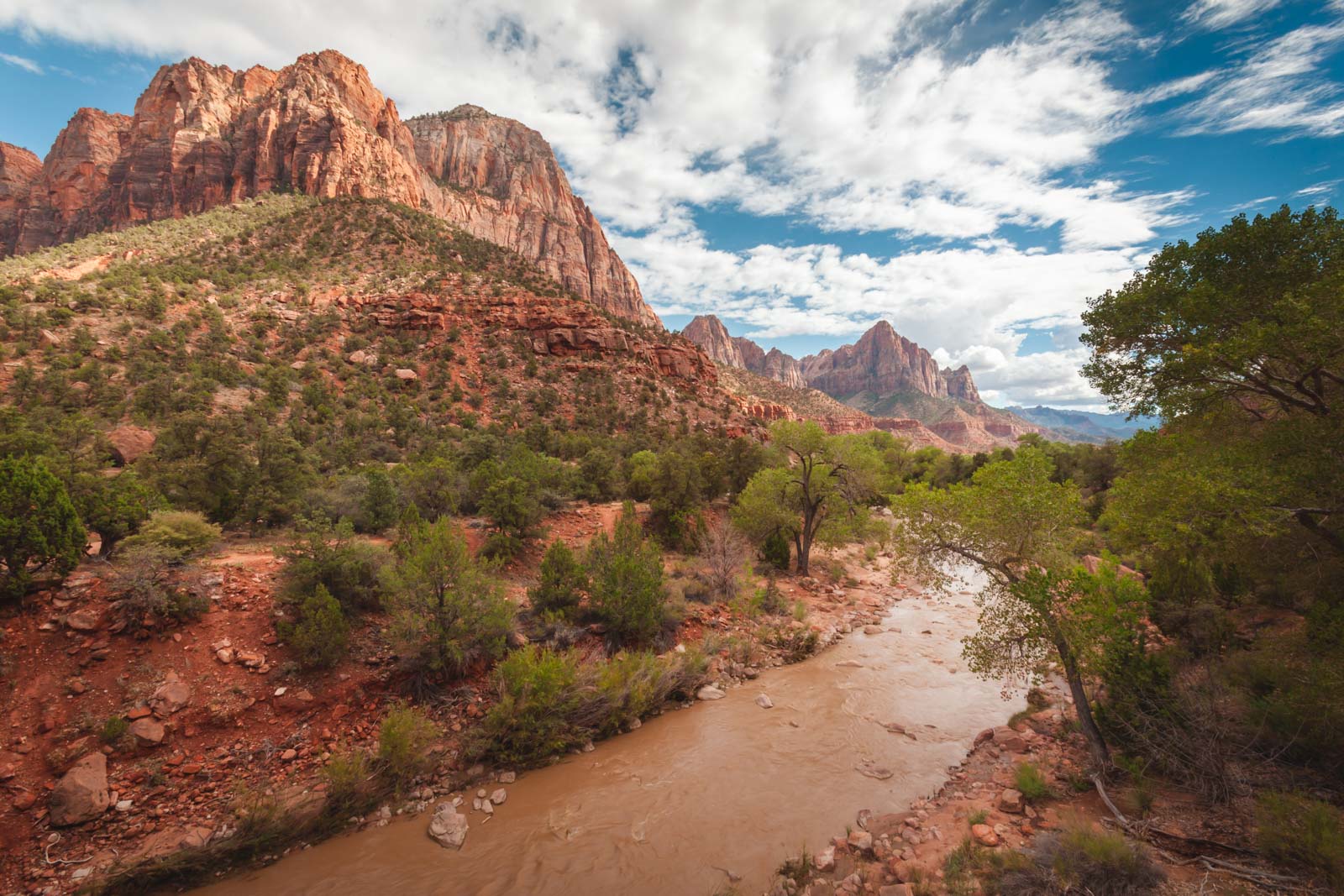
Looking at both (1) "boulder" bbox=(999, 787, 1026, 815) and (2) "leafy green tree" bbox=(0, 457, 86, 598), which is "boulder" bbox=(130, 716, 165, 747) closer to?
(2) "leafy green tree" bbox=(0, 457, 86, 598)

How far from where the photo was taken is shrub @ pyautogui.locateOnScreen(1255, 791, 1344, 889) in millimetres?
3932

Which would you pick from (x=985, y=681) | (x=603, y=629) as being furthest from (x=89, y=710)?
(x=985, y=681)

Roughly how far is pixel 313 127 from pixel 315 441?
2290 inches

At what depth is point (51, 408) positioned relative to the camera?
19.8 m

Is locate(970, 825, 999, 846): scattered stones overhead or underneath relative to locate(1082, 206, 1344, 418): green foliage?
underneath

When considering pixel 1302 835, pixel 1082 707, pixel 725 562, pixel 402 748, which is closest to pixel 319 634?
pixel 402 748

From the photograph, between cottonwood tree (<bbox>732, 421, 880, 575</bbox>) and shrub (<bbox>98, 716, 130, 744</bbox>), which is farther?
cottonwood tree (<bbox>732, 421, 880, 575</bbox>)

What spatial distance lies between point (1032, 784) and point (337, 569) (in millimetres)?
12590

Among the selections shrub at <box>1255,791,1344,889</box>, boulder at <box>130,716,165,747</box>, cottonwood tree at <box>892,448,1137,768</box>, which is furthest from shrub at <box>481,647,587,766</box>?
shrub at <box>1255,791,1344,889</box>

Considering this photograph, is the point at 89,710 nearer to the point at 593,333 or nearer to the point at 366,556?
the point at 366,556

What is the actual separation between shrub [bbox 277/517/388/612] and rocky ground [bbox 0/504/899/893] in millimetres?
525

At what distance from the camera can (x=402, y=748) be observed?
22.8 ft

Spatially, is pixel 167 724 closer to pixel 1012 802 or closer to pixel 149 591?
pixel 149 591

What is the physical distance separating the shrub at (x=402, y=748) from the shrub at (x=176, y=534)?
5.46m
